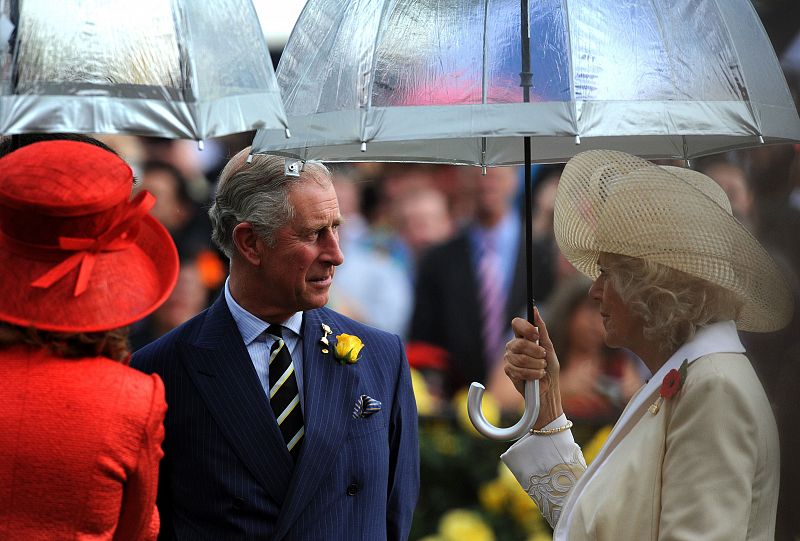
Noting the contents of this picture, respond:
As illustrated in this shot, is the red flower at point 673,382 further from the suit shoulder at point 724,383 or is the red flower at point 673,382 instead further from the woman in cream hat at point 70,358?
the woman in cream hat at point 70,358

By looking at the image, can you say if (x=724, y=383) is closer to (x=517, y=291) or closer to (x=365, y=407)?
(x=365, y=407)

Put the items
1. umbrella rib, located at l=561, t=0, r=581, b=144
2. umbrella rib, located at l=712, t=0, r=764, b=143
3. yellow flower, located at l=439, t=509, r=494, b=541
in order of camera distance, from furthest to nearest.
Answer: yellow flower, located at l=439, t=509, r=494, b=541, umbrella rib, located at l=712, t=0, r=764, b=143, umbrella rib, located at l=561, t=0, r=581, b=144

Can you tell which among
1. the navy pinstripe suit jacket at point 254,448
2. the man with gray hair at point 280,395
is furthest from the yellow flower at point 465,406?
the navy pinstripe suit jacket at point 254,448

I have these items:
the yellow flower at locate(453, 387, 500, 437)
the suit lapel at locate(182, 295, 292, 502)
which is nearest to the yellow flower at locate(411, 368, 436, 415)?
the yellow flower at locate(453, 387, 500, 437)

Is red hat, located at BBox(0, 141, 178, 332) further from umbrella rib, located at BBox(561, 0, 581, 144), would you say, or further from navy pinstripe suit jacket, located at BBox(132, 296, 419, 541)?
umbrella rib, located at BBox(561, 0, 581, 144)

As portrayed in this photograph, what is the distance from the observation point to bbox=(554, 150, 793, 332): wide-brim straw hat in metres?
2.83

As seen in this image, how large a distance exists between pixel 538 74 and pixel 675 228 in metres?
0.53

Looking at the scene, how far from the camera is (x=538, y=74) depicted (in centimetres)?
275

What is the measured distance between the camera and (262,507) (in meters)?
3.10

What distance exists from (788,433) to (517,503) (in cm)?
164

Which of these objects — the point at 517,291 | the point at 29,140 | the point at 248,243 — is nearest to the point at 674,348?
the point at 248,243

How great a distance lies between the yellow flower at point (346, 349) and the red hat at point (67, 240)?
99 centimetres

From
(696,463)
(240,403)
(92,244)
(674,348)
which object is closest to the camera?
(92,244)

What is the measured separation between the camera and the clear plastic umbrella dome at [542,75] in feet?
8.80
